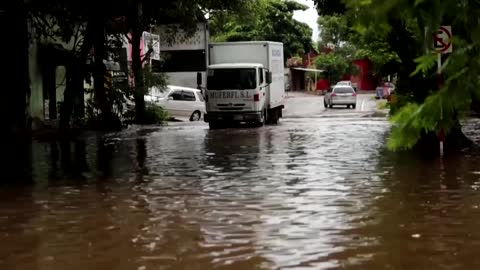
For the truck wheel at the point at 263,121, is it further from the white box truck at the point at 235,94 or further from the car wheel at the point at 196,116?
the car wheel at the point at 196,116

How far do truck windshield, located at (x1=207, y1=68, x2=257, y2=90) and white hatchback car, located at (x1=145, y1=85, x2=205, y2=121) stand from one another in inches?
316

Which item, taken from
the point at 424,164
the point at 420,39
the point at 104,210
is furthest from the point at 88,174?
the point at 420,39

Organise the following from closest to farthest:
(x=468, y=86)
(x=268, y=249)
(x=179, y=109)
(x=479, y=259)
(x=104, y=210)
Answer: (x=468, y=86) → (x=479, y=259) → (x=268, y=249) → (x=104, y=210) → (x=179, y=109)

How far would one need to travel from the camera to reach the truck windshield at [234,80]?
25391 mm

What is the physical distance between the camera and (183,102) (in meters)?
34.0

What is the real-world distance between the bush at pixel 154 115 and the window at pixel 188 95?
10.2 feet

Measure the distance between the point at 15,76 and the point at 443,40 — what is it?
2012cm

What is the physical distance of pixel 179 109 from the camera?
1337 inches

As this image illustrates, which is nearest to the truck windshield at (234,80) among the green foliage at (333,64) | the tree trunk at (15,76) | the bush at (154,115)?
the bush at (154,115)

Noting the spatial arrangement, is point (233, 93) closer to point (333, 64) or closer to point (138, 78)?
point (138, 78)

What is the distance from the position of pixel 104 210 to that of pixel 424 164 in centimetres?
618

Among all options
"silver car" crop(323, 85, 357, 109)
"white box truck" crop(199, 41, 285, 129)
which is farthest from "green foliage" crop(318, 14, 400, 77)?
"silver car" crop(323, 85, 357, 109)

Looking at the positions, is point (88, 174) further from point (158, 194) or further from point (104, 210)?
point (104, 210)

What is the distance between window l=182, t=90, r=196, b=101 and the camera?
3366 cm
